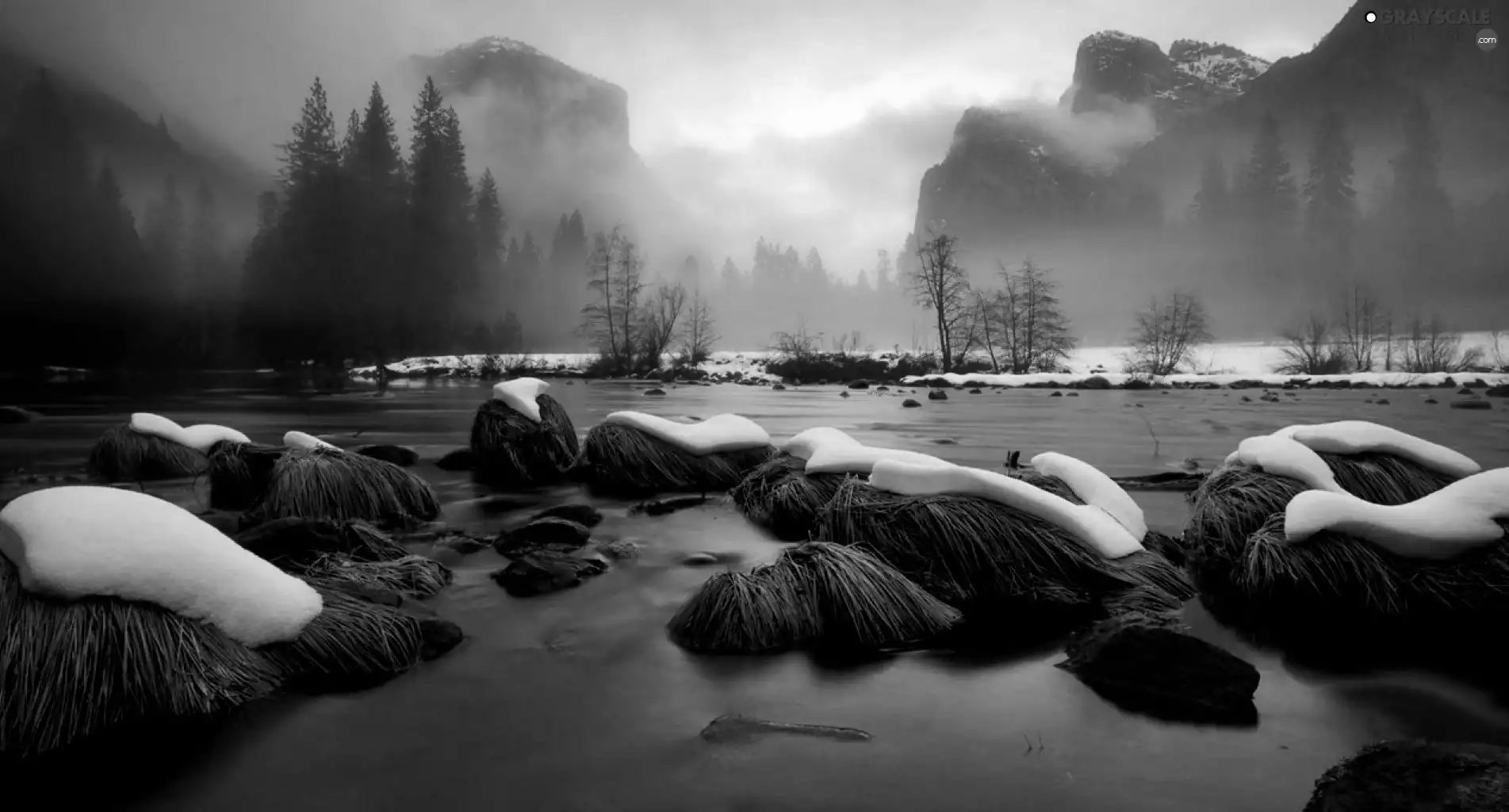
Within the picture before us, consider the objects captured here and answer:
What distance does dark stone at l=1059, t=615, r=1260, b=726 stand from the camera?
309cm

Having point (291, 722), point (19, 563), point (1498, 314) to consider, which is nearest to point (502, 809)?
point (291, 722)

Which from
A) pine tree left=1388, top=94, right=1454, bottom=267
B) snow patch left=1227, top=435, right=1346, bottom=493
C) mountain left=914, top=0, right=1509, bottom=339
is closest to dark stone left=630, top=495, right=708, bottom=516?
snow patch left=1227, top=435, right=1346, bottom=493

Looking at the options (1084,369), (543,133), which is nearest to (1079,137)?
(543,133)

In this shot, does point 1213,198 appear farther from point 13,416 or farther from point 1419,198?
point 13,416

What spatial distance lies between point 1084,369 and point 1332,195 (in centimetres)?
6733

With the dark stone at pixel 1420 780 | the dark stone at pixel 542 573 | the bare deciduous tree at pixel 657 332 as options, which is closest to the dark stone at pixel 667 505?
the dark stone at pixel 542 573

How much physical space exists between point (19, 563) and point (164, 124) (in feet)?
166

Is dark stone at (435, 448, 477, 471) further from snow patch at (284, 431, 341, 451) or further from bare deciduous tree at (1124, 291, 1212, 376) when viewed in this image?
bare deciduous tree at (1124, 291, 1212, 376)

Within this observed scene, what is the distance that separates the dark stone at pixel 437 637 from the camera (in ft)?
12.4

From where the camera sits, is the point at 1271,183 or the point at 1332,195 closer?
the point at 1332,195

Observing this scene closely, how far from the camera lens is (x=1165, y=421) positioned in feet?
60.1

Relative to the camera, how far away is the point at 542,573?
4.97 meters

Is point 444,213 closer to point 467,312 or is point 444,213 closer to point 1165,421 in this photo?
point 467,312

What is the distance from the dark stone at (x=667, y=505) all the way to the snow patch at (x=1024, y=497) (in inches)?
122
